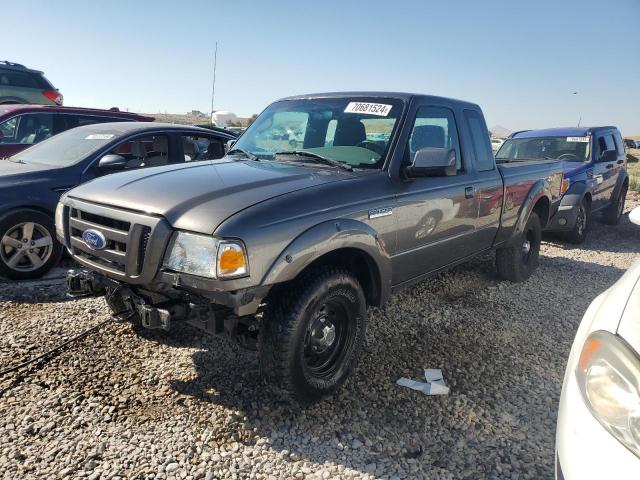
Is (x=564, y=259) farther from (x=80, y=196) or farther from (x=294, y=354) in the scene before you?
(x=80, y=196)

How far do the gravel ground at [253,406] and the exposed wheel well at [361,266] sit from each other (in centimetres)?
57

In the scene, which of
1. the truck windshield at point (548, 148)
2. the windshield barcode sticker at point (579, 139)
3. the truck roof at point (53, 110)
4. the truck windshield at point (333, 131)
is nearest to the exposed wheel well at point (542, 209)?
the truck windshield at point (548, 148)

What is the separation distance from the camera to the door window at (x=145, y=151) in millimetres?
5320

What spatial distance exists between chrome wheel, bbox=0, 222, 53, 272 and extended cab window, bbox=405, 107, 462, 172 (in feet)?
11.9

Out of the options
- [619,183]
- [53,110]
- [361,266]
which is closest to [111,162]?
[53,110]

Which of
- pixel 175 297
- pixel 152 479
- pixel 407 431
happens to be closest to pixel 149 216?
pixel 175 297

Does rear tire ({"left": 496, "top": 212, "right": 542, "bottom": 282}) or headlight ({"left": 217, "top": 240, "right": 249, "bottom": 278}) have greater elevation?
headlight ({"left": 217, "top": 240, "right": 249, "bottom": 278})

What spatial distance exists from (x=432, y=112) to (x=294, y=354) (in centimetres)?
233

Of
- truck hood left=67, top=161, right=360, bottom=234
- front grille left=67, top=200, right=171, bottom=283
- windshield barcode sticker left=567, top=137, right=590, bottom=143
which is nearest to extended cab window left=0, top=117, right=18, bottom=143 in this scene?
truck hood left=67, top=161, right=360, bottom=234

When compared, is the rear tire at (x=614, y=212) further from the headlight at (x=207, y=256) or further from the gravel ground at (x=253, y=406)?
the headlight at (x=207, y=256)

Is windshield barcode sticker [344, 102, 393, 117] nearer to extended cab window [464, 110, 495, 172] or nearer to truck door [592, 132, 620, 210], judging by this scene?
extended cab window [464, 110, 495, 172]

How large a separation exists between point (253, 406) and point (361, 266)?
1.13 meters

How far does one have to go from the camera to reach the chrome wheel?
4.50m

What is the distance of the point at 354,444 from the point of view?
8.52 ft
